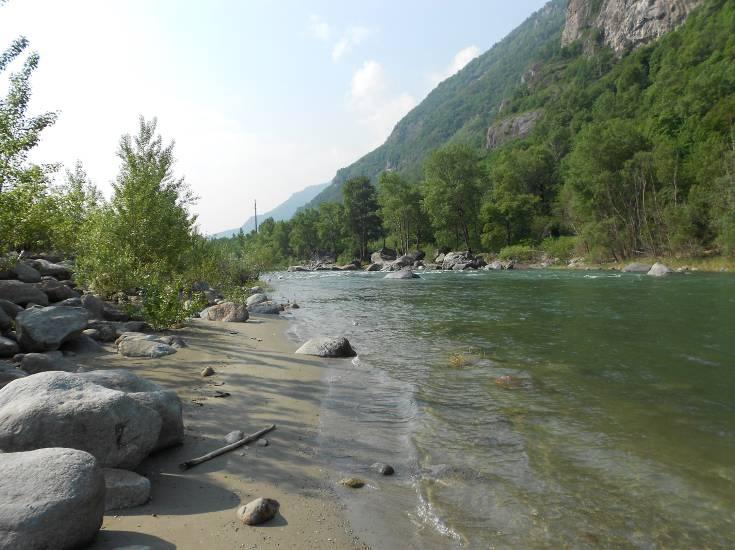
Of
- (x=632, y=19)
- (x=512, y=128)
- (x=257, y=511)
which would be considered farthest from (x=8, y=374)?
(x=632, y=19)

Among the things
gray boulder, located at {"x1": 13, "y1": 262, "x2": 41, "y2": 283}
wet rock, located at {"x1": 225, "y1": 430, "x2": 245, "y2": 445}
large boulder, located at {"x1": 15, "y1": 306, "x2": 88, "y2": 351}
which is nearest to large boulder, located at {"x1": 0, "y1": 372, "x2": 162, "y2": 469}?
wet rock, located at {"x1": 225, "y1": 430, "x2": 245, "y2": 445}

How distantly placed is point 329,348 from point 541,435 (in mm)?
7057

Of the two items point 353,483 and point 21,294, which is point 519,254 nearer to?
point 21,294

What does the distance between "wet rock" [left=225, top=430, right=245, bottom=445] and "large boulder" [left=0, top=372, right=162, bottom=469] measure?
3.66 ft

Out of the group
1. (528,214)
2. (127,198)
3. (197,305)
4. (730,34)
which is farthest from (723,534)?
(730,34)

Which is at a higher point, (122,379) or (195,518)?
(122,379)

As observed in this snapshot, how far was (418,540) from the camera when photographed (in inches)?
174

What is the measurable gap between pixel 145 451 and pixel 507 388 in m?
6.88

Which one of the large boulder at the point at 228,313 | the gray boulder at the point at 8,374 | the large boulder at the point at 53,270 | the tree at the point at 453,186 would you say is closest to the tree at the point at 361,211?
the tree at the point at 453,186

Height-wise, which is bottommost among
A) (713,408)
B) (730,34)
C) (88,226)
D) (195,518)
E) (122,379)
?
(713,408)

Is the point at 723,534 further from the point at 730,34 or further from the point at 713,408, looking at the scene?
the point at 730,34

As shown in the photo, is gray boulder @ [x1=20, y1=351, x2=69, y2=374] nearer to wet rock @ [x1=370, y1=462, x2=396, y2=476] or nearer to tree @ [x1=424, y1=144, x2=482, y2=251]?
wet rock @ [x1=370, y1=462, x2=396, y2=476]

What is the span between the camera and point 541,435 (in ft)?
23.1

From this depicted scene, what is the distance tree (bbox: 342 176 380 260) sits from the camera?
338 ft
